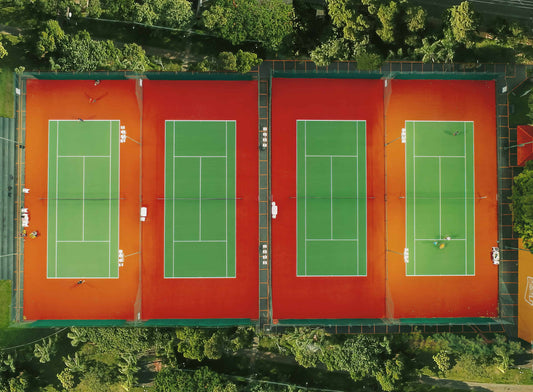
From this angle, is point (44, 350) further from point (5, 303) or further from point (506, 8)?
point (506, 8)

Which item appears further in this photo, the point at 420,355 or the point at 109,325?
the point at 420,355

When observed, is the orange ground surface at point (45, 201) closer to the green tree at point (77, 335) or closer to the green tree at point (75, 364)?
the green tree at point (77, 335)

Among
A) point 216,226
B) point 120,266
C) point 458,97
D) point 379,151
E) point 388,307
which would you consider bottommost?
point 388,307

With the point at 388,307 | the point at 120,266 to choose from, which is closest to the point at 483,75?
the point at 388,307

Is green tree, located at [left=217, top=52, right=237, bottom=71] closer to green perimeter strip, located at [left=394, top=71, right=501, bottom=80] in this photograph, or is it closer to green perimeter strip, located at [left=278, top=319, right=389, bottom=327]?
green perimeter strip, located at [left=394, top=71, right=501, bottom=80]

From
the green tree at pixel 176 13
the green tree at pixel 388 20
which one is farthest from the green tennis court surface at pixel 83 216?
the green tree at pixel 388 20

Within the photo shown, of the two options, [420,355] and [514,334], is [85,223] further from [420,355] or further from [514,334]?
[514,334]

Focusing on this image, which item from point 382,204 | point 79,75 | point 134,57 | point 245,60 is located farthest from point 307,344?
point 79,75
